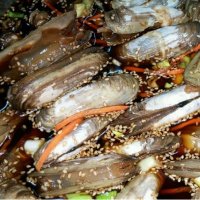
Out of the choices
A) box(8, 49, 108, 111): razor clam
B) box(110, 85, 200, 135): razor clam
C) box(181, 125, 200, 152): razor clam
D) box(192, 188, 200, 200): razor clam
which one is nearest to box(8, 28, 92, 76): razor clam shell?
box(8, 49, 108, 111): razor clam

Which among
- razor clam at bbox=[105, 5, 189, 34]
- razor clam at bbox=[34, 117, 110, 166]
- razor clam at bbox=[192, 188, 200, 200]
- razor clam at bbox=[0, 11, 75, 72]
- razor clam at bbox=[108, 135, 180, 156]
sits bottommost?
razor clam at bbox=[192, 188, 200, 200]

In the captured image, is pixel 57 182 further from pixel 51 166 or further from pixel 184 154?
pixel 184 154

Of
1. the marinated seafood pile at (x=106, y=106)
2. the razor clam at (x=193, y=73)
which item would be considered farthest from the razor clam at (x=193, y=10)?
the razor clam at (x=193, y=73)

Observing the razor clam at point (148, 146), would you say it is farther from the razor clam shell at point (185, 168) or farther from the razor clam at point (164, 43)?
the razor clam at point (164, 43)

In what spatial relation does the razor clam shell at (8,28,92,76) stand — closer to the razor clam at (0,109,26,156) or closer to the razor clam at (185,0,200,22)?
the razor clam at (0,109,26,156)

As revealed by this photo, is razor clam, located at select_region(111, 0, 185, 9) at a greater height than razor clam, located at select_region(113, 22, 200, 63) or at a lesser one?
greater

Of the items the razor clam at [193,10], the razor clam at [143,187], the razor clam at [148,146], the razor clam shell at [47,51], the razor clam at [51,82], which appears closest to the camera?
the razor clam at [143,187]
